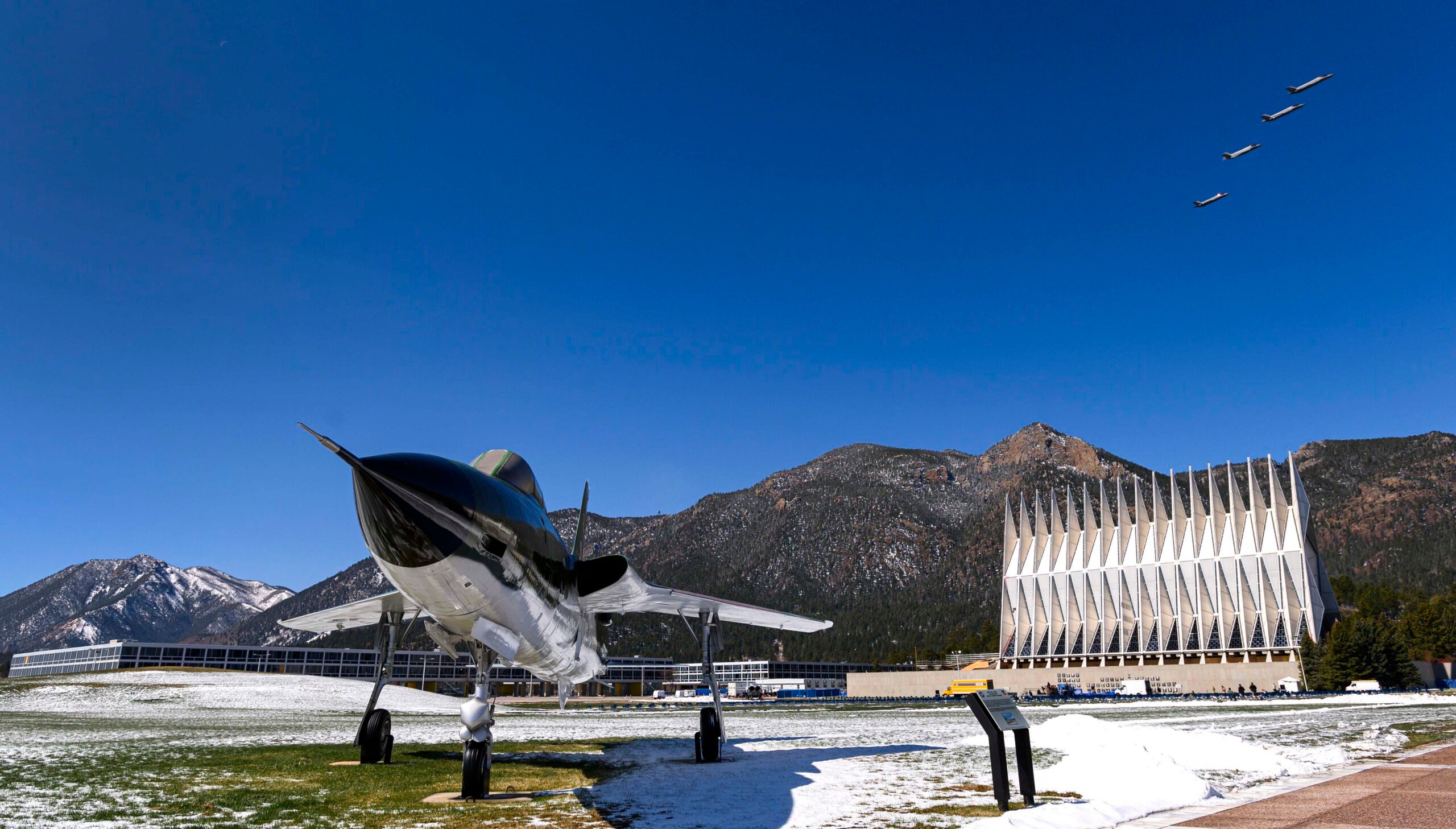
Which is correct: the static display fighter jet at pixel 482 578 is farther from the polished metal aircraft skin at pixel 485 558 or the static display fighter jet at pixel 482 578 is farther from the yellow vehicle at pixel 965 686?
the yellow vehicle at pixel 965 686

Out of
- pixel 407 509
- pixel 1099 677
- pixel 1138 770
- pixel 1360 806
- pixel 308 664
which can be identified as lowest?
pixel 1099 677

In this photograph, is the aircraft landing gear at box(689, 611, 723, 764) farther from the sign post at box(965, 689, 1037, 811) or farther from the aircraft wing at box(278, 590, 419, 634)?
the sign post at box(965, 689, 1037, 811)

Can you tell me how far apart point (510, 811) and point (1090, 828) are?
7.60 m

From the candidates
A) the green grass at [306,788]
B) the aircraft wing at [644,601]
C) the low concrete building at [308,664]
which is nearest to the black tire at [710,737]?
the green grass at [306,788]

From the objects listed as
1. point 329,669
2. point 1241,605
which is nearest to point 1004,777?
point 1241,605

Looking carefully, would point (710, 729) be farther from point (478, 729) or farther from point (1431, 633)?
point (1431, 633)

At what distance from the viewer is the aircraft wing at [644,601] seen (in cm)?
1362

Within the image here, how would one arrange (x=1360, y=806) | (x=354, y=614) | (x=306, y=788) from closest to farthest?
(x=1360, y=806), (x=306, y=788), (x=354, y=614)

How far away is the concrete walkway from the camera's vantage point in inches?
343

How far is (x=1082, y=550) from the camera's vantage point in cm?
12950

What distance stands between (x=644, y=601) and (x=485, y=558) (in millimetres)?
8064

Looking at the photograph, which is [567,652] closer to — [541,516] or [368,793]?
[541,516]

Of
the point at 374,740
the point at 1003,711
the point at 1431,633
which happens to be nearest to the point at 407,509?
the point at 1003,711

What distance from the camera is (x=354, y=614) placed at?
19891mm
